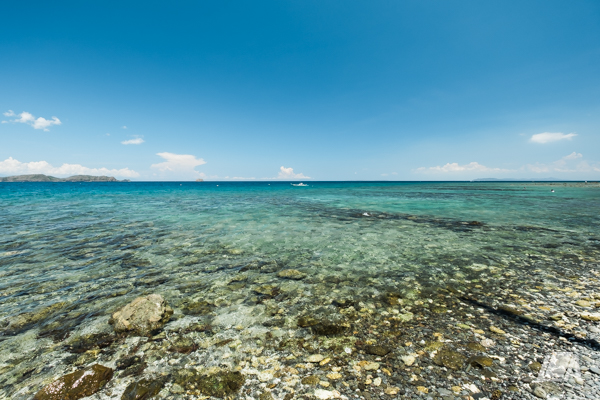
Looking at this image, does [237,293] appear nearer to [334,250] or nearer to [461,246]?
[334,250]

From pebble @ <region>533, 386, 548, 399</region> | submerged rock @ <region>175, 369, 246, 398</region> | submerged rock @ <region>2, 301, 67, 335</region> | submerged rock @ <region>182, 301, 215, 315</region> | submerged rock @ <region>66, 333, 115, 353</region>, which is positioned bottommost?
submerged rock @ <region>182, 301, 215, 315</region>

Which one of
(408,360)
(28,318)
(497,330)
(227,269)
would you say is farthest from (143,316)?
(497,330)

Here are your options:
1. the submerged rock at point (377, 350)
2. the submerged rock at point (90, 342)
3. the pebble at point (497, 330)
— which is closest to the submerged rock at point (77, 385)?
the submerged rock at point (90, 342)

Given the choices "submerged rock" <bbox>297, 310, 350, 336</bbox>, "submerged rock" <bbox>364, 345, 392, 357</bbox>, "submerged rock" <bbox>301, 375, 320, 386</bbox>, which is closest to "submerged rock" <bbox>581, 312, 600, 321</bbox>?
"submerged rock" <bbox>364, 345, 392, 357</bbox>

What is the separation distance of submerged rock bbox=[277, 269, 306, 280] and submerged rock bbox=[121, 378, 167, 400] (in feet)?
16.0

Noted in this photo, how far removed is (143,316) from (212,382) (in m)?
2.69

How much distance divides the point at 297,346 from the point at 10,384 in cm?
466

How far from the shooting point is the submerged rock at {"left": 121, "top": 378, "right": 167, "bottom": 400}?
11.8ft

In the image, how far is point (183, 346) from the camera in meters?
4.77

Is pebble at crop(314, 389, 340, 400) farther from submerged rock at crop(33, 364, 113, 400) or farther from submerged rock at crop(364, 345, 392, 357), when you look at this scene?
submerged rock at crop(33, 364, 113, 400)

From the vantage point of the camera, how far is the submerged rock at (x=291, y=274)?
8.38 m

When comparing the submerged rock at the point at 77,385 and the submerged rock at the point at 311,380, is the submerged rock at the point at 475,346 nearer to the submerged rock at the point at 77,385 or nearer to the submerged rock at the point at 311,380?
the submerged rock at the point at 311,380

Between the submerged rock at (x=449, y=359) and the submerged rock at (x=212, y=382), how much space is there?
3.35 m

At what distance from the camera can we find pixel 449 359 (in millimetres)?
4230
